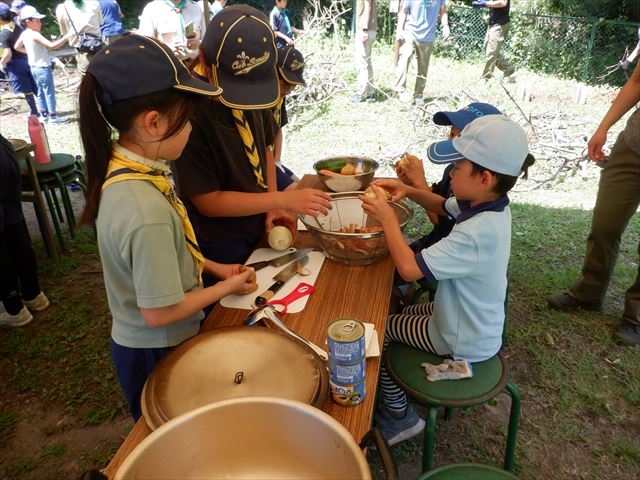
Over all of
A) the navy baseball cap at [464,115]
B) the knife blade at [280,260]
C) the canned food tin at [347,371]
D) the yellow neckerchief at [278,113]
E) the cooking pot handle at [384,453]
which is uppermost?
the navy baseball cap at [464,115]

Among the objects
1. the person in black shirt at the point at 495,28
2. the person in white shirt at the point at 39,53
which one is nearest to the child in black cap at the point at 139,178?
the person in white shirt at the point at 39,53

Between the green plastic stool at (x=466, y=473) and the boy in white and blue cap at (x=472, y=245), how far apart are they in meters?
0.51

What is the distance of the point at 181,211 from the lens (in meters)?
1.44

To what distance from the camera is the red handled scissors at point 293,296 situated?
5.26 feet

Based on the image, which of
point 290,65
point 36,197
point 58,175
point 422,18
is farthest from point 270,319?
point 422,18

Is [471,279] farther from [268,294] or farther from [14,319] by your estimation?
[14,319]

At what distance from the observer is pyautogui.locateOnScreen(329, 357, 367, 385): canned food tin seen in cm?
115

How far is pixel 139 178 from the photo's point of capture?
1.30m

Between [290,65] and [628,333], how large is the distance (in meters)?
2.66

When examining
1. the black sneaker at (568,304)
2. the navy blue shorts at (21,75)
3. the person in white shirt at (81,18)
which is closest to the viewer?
the black sneaker at (568,304)

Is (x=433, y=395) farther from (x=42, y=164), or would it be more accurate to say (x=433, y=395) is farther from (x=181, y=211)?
(x=42, y=164)

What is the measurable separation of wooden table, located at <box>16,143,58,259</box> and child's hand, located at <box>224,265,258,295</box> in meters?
2.66

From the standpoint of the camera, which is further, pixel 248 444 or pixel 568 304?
pixel 568 304

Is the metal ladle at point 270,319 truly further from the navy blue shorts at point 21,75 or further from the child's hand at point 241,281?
the navy blue shorts at point 21,75
